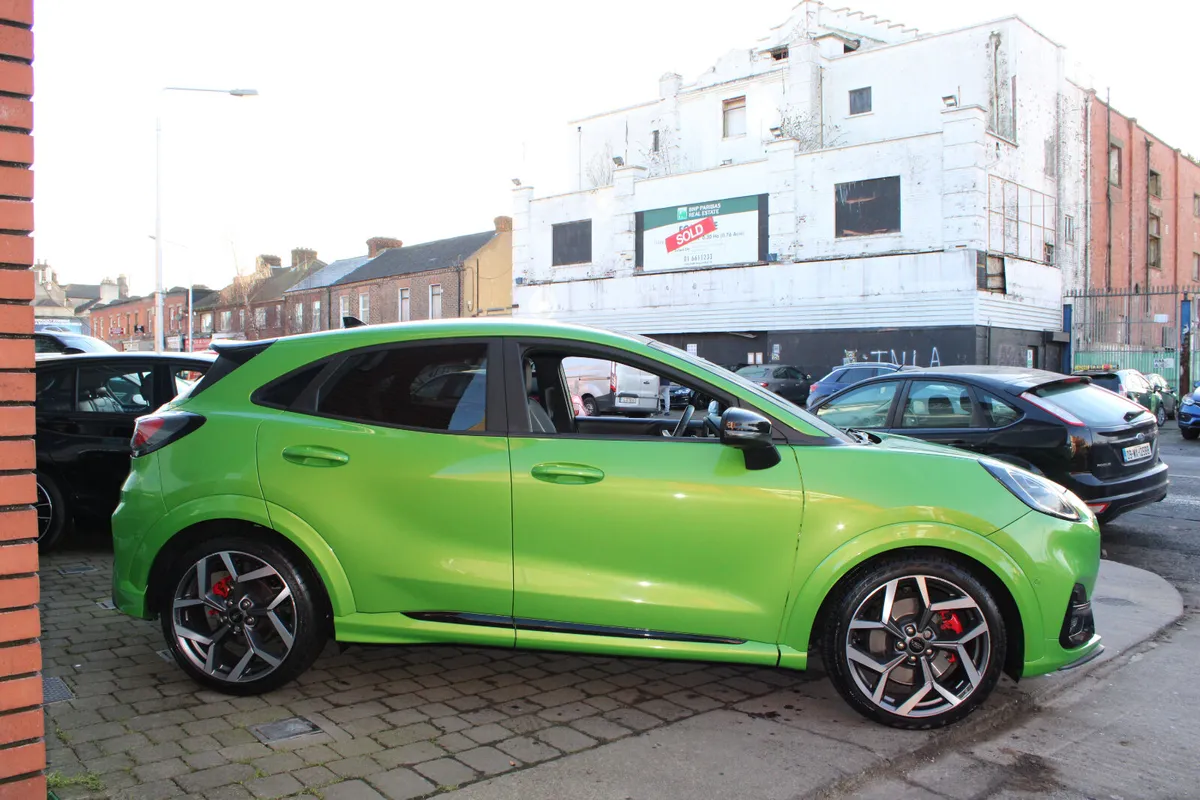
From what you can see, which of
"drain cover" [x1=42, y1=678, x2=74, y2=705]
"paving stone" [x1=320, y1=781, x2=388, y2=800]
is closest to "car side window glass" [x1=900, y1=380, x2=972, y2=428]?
"paving stone" [x1=320, y1=781, x2=388, y2=800]

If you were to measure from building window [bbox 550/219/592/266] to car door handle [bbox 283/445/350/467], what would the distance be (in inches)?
1501

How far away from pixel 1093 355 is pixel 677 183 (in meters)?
17.4

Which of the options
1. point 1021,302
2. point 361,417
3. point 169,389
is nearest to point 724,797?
point 361,417

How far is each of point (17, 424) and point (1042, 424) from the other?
7.19 m

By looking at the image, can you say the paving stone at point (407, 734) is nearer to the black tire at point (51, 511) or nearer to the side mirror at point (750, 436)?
the side mirror at point (750, 436)

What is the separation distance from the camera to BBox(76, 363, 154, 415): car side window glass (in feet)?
24.2

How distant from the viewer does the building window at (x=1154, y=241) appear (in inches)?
1756

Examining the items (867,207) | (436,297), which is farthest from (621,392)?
(436,297)

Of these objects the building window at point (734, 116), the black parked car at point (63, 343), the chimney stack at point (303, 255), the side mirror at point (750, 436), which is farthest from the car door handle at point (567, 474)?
the chimney stack at point (303, 255)

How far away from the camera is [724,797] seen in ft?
10.9

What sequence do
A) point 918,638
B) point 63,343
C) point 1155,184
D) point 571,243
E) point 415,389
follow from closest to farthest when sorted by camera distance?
point 918,638
point 415,389
point 63,343
point 571,243
point 1155,184

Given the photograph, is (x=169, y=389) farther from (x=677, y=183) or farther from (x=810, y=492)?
(x=677, y=183)

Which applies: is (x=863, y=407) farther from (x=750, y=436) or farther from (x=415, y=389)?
(x=415, y=389)

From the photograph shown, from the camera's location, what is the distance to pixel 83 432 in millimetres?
7250
